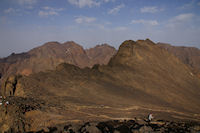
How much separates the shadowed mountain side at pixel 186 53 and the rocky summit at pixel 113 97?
5144 centimetres

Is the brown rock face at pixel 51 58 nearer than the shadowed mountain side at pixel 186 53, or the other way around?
the brown rock face at pixel 51 58

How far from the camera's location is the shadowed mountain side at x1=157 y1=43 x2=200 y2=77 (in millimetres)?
74750

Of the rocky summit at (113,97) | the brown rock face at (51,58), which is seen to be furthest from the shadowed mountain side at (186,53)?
the rocky summit at (113,97)

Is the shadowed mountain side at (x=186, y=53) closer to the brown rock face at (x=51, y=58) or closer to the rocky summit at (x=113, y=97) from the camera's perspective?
the brown rock face at (x=51, y=58)

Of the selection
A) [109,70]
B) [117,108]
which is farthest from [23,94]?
[109,70]

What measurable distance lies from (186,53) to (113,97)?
74.9m

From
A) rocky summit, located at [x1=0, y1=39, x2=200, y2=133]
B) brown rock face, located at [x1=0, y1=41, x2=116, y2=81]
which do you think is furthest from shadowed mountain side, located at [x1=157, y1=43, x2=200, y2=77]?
rocky summit, located at [x1=0, y1=39, x2=200, y2=133]

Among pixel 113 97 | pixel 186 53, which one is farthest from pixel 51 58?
pixel 186 53

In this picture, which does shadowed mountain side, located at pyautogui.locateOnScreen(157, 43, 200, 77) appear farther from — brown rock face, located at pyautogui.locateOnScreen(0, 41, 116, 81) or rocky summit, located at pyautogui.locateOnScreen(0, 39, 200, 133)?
rocky summit, located at pyautogui.locateOnScreen(0, 39, 200, 133)

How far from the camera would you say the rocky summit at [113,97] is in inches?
419

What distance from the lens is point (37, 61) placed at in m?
51.6

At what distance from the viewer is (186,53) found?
3236 inches

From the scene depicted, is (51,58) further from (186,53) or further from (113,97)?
(186,53)

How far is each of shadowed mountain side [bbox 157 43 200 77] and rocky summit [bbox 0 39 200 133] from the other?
169 ft
